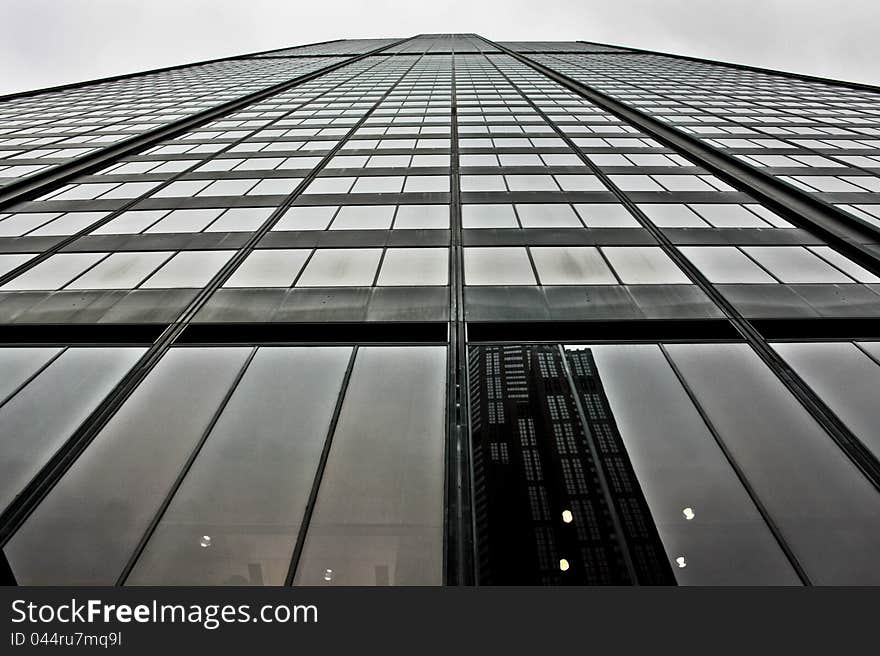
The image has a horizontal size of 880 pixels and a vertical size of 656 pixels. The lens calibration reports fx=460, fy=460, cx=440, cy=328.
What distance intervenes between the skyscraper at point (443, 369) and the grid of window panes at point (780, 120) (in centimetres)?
46

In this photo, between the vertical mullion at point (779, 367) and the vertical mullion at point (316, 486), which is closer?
the vertical mullion at point (316, 486)

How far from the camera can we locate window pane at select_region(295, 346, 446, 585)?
19.1ft

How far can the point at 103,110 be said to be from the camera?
31.3 meters

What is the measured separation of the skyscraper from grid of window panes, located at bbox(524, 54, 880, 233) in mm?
462

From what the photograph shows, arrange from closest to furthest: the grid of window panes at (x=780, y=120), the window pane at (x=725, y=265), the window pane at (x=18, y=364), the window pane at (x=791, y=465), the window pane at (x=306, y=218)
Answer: the window pane at (x=791, y=465) < the window pane at (x=18, y=364) < the window pane at (x=725, y=265) < the window pane at (x=306, y=218) < the grid of window panes at (x=780, y=120)

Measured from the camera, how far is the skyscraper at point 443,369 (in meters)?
6.09

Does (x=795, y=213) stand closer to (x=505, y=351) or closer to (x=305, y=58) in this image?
(x=505, y=351)

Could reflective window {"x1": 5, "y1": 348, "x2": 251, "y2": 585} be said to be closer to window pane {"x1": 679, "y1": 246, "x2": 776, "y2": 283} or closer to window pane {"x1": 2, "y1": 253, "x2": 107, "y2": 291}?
window pane {"x1": 2, "y1": 253, "x2": 107, "y2": 291}

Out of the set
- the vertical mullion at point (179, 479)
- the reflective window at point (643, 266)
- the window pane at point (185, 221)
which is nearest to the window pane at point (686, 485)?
the reflective window at point (643, 266)

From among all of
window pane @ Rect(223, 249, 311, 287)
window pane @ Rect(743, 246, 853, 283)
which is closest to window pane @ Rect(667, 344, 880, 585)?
window pane @ Rect(743, 246, 853, 283)

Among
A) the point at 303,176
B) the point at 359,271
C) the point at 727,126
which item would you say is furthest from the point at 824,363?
the point at 727,126

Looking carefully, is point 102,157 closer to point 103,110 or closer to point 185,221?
point 185,221

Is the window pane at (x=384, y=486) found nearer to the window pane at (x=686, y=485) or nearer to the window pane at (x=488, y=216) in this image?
the window pane at (x=686, y=485)

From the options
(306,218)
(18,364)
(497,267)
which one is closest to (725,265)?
(497,267)
